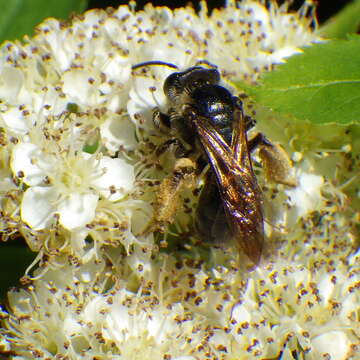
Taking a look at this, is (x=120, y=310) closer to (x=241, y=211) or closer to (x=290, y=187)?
(x=241, y=211)

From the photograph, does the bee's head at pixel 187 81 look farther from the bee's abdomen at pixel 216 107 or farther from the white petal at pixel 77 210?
the white petal at pixel 77 210

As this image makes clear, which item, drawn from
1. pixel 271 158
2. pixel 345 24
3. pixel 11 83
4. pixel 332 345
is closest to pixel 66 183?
pixel 11 83

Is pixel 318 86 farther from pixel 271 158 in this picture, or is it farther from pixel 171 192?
pixel 171 192

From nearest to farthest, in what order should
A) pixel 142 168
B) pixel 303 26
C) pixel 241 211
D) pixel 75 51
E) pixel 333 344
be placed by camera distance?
pixel 241 211 → pixel 333 344 → pixel 142 168 → pixel 75 51 → pixel 303 26

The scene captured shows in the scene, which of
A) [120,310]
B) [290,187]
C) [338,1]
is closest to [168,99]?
[290,187]

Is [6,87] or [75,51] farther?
[75,51]

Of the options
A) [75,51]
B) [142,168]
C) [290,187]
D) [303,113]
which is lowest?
[290,187]

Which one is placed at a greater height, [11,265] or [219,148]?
[219,148]
